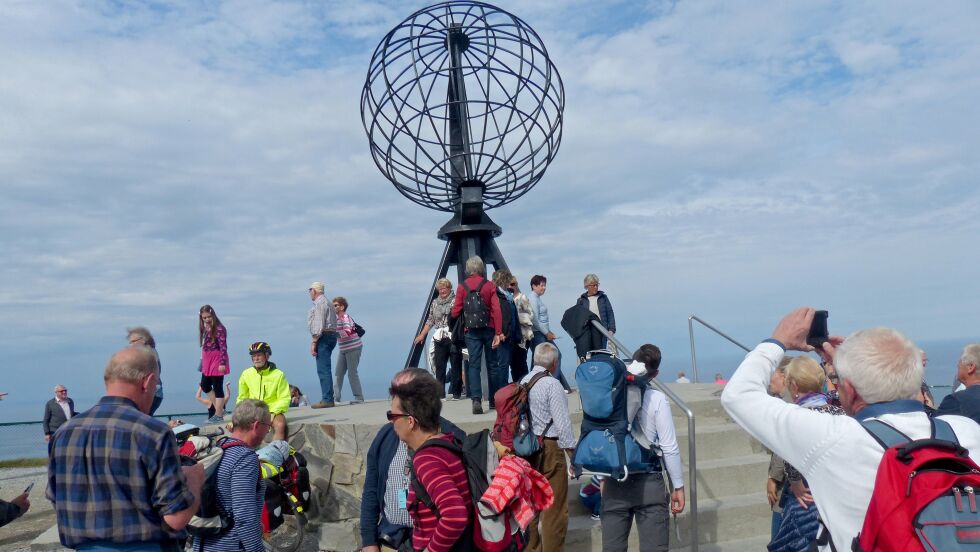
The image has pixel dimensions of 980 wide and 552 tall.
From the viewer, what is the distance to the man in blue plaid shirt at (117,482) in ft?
8.97

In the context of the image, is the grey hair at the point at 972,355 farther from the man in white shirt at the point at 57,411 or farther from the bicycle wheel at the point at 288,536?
the man in white shirt at the point at 57,411

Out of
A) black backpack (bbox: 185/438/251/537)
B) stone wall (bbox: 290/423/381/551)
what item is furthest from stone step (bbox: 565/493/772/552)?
black backpack (bbox: 185/438/251/537)

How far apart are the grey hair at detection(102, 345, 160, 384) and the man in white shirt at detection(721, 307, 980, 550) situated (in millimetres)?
2198

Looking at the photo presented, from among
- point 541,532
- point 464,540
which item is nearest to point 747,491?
point 541,532

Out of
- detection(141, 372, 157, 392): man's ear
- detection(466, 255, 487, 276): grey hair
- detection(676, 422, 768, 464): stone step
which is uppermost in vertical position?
detection(466, 255, 487, 276): grey hair

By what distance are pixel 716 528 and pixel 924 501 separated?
444 cm

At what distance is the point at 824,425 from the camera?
6.54 feet

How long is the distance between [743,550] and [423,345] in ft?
15.6

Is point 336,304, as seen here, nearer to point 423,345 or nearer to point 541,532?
point 423,345

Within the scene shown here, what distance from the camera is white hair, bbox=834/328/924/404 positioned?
2.03 meters

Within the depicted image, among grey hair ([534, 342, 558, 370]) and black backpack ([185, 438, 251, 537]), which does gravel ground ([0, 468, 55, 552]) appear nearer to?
black backpack ([185, 438, 251, 537])

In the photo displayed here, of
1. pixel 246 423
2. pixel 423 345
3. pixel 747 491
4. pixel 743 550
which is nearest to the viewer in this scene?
pixel 246 423

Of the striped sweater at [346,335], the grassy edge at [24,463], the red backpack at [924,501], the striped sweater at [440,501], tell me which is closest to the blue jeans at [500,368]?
the striped sweater at [346,335]

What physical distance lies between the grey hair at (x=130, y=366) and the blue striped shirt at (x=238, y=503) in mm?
904
